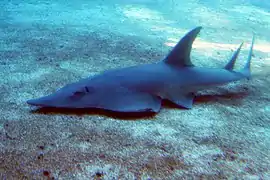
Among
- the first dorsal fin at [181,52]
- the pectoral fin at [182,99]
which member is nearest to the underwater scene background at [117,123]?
the pectoral fin at [182,99]

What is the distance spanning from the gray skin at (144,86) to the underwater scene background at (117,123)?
125mm

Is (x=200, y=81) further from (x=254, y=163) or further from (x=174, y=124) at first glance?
(x=254, y=163)

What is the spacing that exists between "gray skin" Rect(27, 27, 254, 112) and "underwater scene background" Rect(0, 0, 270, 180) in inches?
4.9

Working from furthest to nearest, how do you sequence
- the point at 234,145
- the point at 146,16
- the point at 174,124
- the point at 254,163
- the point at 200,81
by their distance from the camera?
the point at 146,16
the point at 200,81
the point at 174,124
the point at 234,145
the point at 254,163

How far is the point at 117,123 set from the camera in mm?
2746

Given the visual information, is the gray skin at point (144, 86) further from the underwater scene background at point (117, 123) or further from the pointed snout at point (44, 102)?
the underwater scene background at point (117, 123)

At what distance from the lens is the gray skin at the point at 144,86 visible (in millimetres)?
2781

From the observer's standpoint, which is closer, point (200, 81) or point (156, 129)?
point (156, 129)

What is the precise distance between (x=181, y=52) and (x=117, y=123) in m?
1.30

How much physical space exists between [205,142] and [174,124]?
40 cm

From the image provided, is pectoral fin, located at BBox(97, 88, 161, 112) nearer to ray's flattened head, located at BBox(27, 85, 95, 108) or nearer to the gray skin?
the gray skin

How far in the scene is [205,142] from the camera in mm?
2574

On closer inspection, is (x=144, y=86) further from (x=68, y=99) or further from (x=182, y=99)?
(x=68, y=99)

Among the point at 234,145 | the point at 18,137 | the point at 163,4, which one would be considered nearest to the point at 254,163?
the point at 234,145
